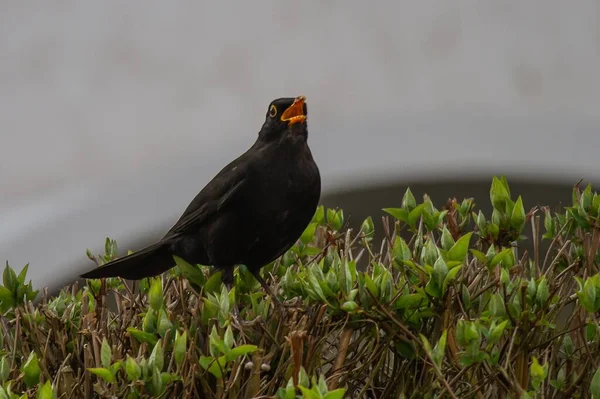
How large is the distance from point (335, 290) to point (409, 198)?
22.6 inches

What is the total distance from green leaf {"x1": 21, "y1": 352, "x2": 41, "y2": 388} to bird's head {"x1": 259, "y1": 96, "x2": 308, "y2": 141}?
3.59ft

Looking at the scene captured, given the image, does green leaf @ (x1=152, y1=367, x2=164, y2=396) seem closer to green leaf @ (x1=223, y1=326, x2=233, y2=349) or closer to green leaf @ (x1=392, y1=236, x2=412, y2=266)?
green leaf @ (x1=223, y1=326, x2=233, y2=349)

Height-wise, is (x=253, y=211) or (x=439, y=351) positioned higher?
(x=253, y=211)

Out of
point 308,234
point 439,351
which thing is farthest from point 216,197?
point 439,351

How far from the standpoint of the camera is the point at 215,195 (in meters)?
2.89

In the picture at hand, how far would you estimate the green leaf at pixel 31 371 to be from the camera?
6.70ft

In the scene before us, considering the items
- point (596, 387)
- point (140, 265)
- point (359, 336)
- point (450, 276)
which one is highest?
point (140, 265)

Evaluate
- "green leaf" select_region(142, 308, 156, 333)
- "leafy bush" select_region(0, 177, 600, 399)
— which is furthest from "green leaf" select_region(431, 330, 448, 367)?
"green leaf" select_region(142, 308, 156, 333)

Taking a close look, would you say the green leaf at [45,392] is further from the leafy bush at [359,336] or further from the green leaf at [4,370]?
the green leaf at [4,370]

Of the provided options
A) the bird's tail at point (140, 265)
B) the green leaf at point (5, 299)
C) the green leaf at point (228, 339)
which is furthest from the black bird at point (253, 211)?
the green leaf at point (228, 339)

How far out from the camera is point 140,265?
278 cm

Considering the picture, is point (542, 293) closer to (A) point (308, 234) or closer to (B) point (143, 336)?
(B) point (143, 336)

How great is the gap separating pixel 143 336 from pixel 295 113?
1069mm

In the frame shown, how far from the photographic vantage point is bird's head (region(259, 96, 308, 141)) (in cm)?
289
